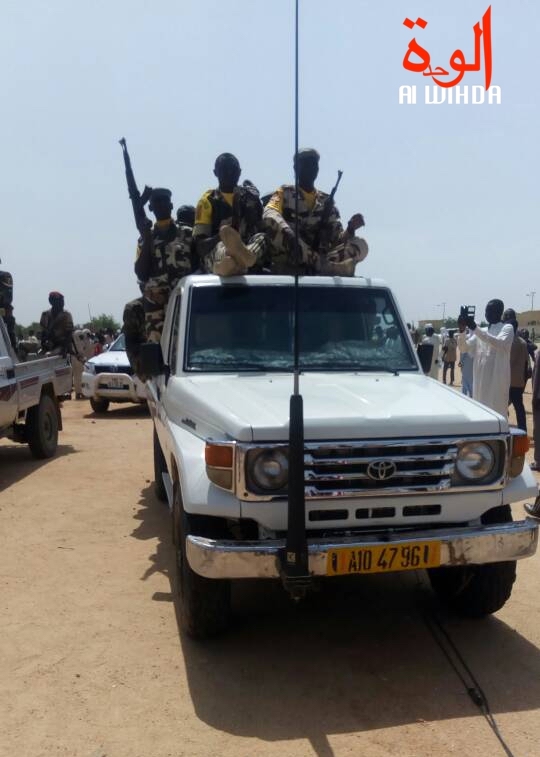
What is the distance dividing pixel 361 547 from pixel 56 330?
868 centimetres

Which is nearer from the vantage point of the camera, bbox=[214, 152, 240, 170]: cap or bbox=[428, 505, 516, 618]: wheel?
bbox=[428, 505, 516, 618]: wheel

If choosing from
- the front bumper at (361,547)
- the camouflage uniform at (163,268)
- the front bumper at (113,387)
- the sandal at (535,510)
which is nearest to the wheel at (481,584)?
the front bumper at (361,547)

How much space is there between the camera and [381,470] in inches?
136

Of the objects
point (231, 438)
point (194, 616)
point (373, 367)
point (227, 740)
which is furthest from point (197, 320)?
point (227, 740)

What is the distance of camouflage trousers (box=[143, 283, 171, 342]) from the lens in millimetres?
6277

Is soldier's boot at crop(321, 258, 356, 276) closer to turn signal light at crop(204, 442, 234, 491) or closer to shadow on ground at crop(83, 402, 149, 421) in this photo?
turn signal light at crop(204, 442, 234, 491)

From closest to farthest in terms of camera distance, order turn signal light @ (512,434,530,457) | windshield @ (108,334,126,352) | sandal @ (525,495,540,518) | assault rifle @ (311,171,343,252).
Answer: turn signal light @ (512,434,530,457) → sandal @ (525,495,540,518) → assault rifle @ (311,171,343,252) → windshield @ (108,334,126,352)

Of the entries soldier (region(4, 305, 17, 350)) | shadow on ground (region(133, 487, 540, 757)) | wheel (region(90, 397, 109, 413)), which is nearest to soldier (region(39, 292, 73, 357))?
soldier (region(4, 305, 17, 350))

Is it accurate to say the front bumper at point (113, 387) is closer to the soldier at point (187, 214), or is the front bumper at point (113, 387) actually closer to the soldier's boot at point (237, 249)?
the soldier at point (187, 214)

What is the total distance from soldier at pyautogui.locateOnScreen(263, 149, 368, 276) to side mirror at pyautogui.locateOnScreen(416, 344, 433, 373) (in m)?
0.87

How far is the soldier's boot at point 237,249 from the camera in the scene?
4855 millimetres

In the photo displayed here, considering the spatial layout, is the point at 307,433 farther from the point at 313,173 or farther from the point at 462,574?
the point at 313,173

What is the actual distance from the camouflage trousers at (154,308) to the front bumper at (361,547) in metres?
3.28

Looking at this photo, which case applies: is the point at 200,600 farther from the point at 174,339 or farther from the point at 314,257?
the point at 314,257
